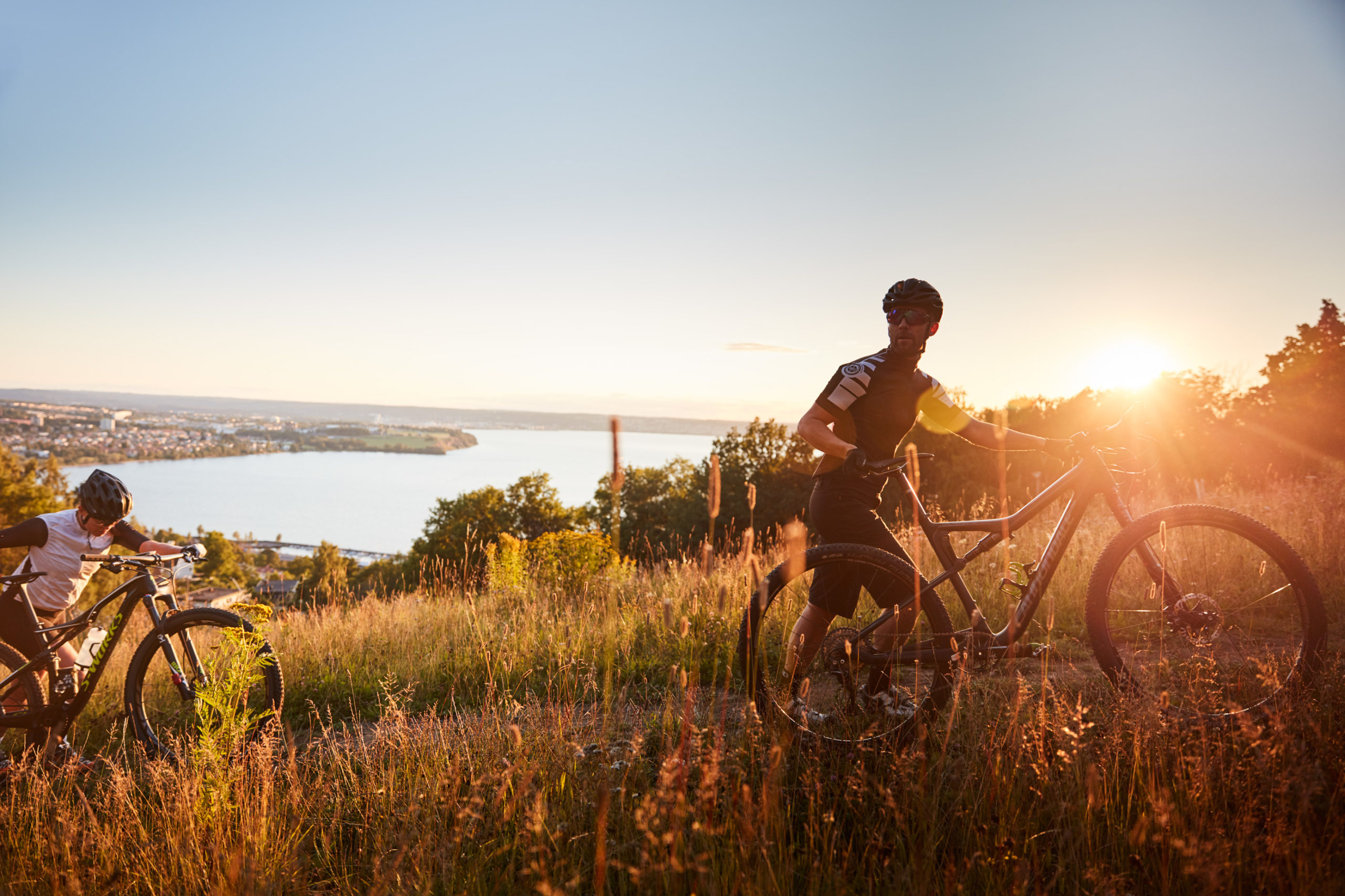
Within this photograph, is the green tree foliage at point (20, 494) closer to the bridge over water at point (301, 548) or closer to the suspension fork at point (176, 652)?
the bridge over water at point (301, 548)

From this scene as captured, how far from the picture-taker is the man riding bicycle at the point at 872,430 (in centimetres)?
311

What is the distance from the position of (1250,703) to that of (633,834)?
311cm

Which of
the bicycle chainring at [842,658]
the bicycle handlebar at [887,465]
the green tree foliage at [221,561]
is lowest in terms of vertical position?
the green tree foliage at [221,561]

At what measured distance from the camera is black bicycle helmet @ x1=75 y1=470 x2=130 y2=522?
3994 millimetres

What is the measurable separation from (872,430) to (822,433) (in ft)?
1.07

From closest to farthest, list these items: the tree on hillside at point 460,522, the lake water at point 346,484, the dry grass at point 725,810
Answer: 1. the dry grass at point 725,810
2. the tree on hillside at point 460,522
3. the lake water at point 346,484

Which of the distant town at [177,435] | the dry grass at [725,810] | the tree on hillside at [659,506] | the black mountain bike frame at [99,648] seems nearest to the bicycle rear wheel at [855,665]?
the dry grass at [725,810]

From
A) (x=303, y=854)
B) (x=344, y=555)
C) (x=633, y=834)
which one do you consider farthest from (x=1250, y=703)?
(x=344, y=555)

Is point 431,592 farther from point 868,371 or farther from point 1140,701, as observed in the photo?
point 1140,701

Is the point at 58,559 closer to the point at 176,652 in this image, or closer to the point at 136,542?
the point at 136,542

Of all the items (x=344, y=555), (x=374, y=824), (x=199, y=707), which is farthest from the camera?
(x=344, y=555)

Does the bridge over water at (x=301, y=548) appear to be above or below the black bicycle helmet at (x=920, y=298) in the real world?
below

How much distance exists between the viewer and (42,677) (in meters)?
3.98

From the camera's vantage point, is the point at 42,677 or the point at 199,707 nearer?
the point at 199,707
